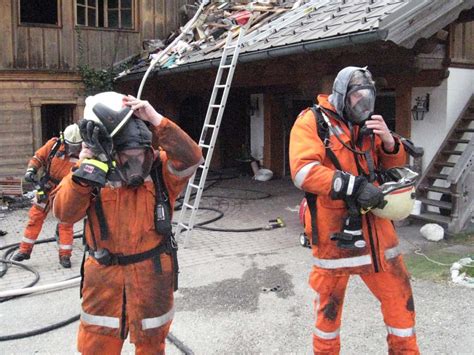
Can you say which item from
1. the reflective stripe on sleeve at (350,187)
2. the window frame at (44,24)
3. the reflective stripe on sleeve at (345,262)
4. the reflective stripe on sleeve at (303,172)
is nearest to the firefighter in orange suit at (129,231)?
the reflective stripe on sleeve at (303,172)

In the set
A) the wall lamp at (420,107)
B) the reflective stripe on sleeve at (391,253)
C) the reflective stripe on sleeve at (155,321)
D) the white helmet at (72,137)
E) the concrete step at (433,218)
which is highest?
the wall lamp at (420,107)

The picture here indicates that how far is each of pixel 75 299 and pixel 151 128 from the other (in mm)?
2949

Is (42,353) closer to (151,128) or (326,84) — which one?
(151,128)

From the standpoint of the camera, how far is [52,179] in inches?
239

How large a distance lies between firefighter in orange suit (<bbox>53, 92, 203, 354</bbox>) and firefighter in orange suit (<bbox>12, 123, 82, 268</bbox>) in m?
3.53

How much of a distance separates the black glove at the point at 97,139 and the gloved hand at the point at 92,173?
0.04m

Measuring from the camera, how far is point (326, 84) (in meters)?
6.90

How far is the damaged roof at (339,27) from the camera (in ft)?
17.9

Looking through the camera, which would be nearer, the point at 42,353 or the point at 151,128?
the point at 151,128

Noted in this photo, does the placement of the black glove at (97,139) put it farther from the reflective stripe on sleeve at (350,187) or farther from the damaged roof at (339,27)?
the damaged roof at (339,27)

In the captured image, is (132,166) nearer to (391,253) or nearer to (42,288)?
(391,253)

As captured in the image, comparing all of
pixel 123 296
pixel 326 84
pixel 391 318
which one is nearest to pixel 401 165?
pixel 391 318

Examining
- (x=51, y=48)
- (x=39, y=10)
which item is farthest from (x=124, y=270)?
(x=39, y=10)

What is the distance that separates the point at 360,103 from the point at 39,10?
10.7 metres
